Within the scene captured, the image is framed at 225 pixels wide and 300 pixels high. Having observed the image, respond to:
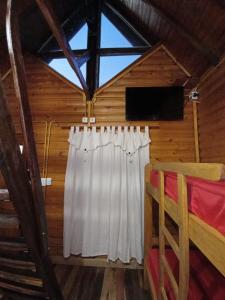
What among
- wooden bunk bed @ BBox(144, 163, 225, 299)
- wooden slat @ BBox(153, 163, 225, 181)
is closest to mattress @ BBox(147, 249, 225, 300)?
wooden bunk bed @ BBox(144, 163, 225, 299)

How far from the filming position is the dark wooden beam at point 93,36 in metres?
3.51

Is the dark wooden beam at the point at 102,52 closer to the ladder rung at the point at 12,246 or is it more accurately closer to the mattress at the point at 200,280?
the ladder rung at the point at 12,246

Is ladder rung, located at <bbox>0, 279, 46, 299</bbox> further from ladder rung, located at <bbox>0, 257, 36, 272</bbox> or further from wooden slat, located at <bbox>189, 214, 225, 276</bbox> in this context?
wooden slat, located at <bbox>189, 214, 225, 276</bbox>

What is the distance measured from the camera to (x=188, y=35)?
2.47 m

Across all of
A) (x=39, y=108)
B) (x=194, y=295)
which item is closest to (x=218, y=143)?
(x=194, y=295)

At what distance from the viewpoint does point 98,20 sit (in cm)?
364

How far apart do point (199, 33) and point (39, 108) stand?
248 cm

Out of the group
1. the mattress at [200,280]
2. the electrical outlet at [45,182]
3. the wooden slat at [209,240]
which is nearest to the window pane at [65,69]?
the electrical outlet at [45,182]

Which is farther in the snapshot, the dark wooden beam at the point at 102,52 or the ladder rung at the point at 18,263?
the dark wooden beam at the point at 102,52

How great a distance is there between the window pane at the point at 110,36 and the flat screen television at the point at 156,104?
0.96 m

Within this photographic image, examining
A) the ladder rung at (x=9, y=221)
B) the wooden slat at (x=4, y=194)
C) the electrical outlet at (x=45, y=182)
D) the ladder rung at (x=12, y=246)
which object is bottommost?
the ladder rung at (x=12, y=246)

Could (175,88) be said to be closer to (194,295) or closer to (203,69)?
(203,69)

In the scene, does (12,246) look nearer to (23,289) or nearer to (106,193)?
(23,289)

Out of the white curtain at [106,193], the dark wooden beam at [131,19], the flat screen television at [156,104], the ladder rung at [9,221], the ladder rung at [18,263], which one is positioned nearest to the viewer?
the ladder rung at [9,221]
